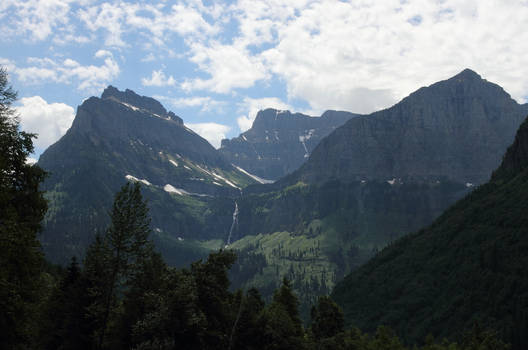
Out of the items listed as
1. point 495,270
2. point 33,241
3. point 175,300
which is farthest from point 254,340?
point 495,270

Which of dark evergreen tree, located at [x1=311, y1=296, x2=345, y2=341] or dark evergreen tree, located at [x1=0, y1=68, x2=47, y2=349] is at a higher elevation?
dark evergreen tree, located at [x1=0, y1=68, x2=47, y2=349]

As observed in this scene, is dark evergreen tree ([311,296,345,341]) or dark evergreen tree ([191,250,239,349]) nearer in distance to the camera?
dark evergreen tree ([191,250,239,349])

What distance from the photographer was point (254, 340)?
39688 millimetres

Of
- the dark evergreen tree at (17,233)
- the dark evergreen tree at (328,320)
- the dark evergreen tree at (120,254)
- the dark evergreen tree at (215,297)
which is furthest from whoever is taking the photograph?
the dark evergreen tree at (328,320)

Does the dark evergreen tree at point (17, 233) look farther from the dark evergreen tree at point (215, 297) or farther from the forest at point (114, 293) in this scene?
the dark evergreen tree at point (215, 297)

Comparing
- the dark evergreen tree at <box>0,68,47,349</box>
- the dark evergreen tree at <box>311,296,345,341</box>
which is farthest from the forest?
the dark evergreen tree at <box>311,296,345,341</box>

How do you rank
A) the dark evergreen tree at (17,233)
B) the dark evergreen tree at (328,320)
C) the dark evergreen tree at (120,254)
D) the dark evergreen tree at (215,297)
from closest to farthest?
1. the dark evergreen tree at (17,233)
2. the dark evergreen tree at (215,297)
3. the dark evergreen tree at (120,254)
4. the dark evergreen tree at (328,320)

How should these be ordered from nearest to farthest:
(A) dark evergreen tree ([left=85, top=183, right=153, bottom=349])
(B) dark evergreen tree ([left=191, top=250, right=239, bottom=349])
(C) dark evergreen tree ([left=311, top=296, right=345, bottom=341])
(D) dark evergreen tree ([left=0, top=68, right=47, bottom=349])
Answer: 1. (D) dark evergreen tree ([left=0, top=68, right=47, bottom=349])
2. (B) dark evergreen tree ([left=191, top=250, right=239, bottom=349])
3. (A) dark evergreen tree ([left=85, top=183, right=153, bottom=349])
4. (C) dark evergreen tree ([left=311, top=296, right=345, bottom=341])

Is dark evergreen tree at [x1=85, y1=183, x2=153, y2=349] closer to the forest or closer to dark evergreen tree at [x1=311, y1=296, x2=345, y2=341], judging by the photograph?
the forest

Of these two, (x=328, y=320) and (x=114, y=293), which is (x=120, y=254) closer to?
(x=114, y=293)

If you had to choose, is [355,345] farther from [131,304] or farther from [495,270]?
[495,270]

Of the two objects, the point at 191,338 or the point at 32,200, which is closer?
the point at 32,200

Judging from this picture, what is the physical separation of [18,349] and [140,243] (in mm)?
14024

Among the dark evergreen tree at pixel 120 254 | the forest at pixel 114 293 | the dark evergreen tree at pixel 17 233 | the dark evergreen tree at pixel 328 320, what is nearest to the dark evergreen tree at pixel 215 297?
the forest at pixel 114 293
